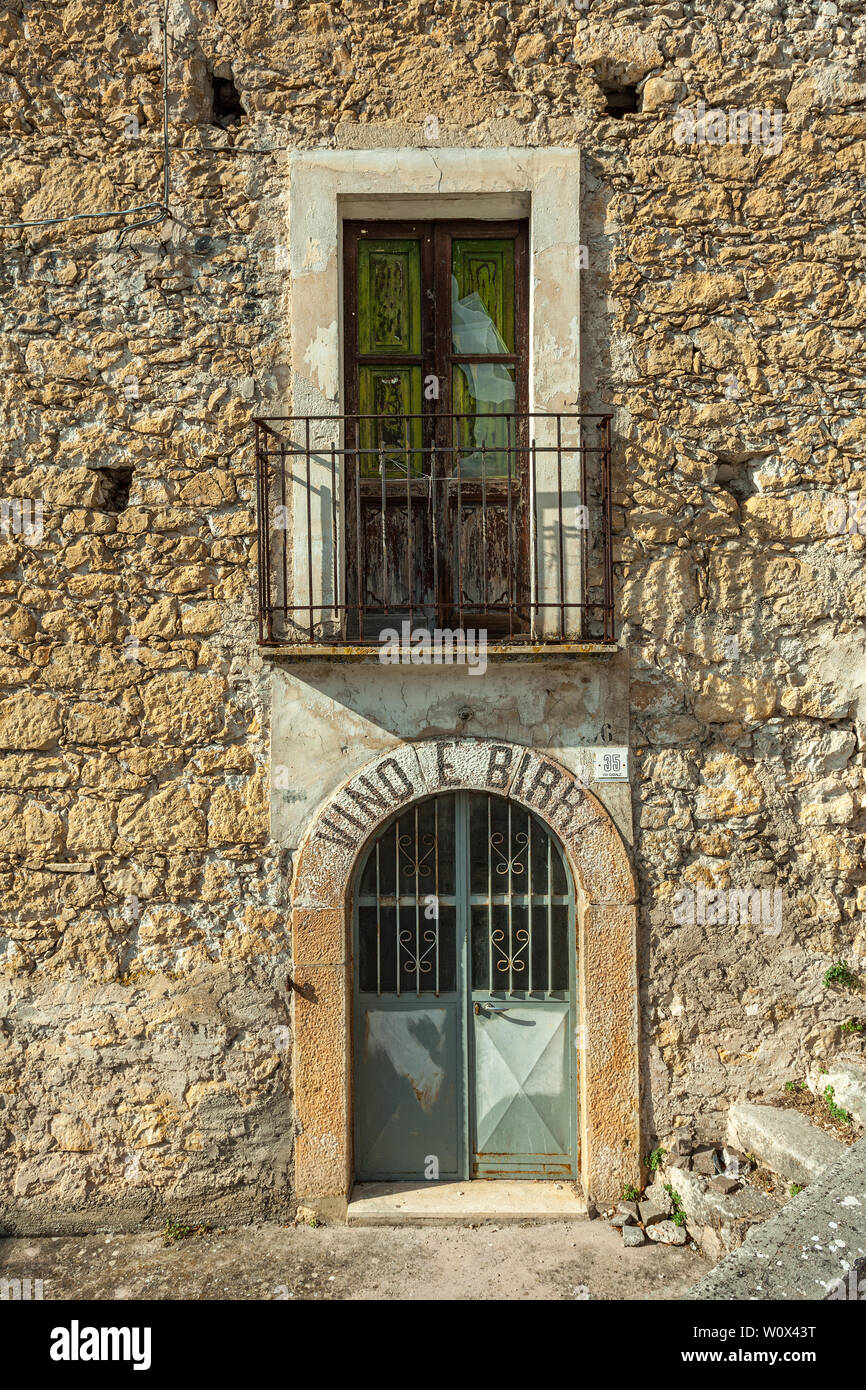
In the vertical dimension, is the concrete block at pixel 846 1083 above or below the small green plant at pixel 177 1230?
above

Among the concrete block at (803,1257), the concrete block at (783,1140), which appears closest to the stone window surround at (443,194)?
the concrete block at (783,1140)

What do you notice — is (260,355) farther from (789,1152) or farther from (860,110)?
(789,1152)

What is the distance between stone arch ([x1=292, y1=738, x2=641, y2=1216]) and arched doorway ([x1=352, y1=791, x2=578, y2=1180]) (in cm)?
15

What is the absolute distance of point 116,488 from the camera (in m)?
4.48

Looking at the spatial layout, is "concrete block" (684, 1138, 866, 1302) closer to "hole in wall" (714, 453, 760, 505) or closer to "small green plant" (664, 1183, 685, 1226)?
"small green plant" (664, 1183, 685, 1226)

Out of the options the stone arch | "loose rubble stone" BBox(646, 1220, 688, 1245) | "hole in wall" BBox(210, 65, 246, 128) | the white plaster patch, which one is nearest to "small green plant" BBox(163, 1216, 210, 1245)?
the stone arch

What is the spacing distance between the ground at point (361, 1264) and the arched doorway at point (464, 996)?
0.36 metres

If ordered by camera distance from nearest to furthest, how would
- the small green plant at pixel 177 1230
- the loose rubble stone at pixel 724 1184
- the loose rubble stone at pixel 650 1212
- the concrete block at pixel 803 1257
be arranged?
1. the concrete block at pixel 803 1257
2. the loose rubble stone at pixel 724 1184
3. the loose rubble stone at pixel 650 1212
4. the small green plant at pixel 177 1230

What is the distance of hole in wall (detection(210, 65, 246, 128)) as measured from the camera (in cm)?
444

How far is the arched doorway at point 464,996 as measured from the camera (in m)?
4.46

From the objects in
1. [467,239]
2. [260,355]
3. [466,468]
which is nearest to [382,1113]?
[466,468]

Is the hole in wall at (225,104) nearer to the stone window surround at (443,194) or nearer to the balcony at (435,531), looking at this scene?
the stone window surround at (443,194)

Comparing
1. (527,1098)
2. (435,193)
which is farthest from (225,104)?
(527,1098)

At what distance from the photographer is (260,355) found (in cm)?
439
